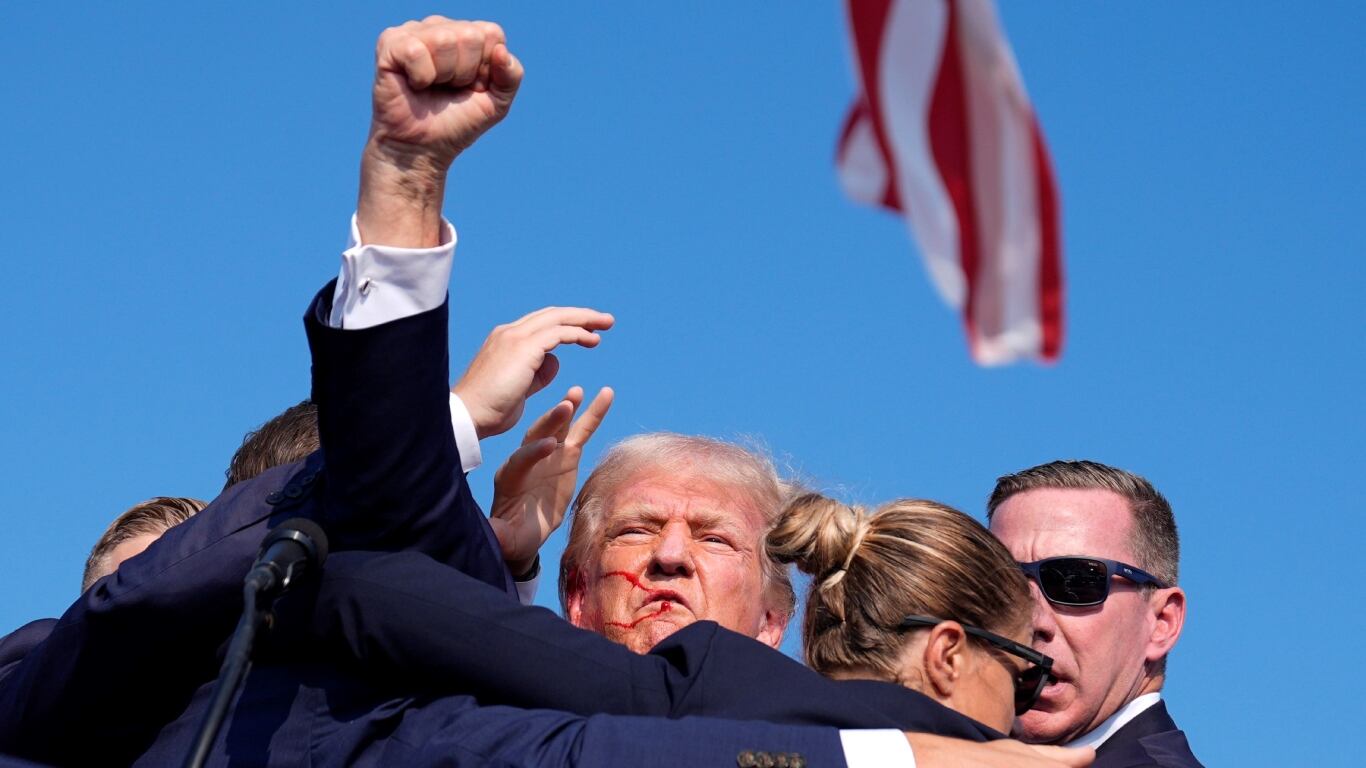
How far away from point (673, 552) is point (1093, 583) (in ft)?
4.53

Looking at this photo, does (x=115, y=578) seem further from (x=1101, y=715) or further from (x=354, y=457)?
(x=1101, y=715)

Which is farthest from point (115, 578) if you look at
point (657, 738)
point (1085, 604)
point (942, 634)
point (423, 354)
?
point (1085, 604)

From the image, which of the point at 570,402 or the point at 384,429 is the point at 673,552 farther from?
the point at 384,429

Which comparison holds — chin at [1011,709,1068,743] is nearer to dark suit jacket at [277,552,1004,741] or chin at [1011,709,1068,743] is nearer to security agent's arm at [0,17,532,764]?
dark suit jacket at [277,552,1004,741]

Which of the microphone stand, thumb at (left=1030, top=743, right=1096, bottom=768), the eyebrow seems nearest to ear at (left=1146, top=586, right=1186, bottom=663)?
the eyebrow

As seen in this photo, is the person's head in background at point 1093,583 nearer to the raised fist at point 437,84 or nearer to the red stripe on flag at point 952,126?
the raised fist at point 437,84

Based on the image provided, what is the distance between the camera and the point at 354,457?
3.33 meters

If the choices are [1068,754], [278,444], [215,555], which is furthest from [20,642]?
[1068,754]

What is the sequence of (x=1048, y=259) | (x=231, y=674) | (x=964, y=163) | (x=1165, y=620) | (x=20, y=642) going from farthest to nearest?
(x=1165, y=620) → (x=20, y=642) → (x=231, y=674) → (x=964, y=163) → (x=1048, y=259)

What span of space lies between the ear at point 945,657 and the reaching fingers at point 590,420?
5.08 feet

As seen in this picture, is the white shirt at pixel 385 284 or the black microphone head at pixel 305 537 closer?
the black microphone head at pixel 305 537

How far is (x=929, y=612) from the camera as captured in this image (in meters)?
3.73

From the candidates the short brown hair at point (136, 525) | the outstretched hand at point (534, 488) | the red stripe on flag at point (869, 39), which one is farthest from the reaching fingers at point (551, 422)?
the red stripe on flag at point (869, 39)

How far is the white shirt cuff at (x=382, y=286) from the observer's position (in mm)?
3393
